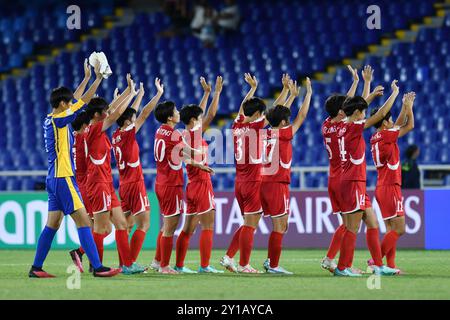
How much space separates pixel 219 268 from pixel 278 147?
197cm

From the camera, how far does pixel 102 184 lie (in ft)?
40.6

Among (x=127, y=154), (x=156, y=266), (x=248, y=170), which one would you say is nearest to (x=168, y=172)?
(x=127, y=154)

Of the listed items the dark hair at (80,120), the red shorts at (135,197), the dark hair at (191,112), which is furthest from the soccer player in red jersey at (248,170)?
the dark hair at (80,120)

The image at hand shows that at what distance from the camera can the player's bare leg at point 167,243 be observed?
12.6 m

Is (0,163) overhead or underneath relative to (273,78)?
underneath

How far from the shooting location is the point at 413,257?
15391mm

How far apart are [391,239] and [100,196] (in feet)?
11.2

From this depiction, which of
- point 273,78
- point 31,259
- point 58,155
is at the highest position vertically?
A: point 273,78

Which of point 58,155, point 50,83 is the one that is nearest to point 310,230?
point 58,155

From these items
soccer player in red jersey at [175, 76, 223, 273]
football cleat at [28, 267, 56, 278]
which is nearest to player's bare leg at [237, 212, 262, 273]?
→ soccer player in red jersey at [175, 76, 223, 273]

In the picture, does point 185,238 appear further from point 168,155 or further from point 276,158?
point 276,158

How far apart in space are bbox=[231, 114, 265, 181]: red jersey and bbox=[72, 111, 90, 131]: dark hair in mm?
1805

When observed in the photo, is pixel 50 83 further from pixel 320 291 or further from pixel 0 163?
pixel 320 291

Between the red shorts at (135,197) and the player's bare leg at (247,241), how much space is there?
119cm
